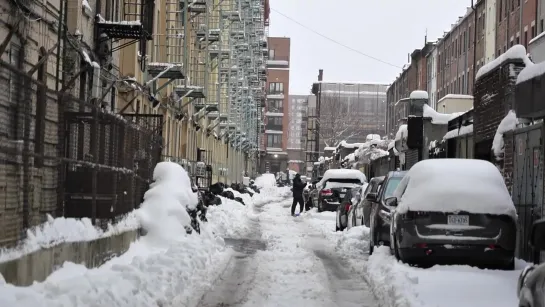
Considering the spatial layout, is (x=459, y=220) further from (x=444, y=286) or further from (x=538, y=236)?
(x=538, y=236)

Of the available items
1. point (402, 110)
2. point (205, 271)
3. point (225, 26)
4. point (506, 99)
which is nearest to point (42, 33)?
point (205, 271)

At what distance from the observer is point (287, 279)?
40.0 feet

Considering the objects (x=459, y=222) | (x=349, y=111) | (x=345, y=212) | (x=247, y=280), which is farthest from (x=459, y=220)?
(x=349, y=111)

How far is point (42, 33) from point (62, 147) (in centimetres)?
686

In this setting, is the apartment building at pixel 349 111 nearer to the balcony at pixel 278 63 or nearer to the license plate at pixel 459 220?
the balcony at pixel 278 63

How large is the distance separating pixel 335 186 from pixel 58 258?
81.9 ft

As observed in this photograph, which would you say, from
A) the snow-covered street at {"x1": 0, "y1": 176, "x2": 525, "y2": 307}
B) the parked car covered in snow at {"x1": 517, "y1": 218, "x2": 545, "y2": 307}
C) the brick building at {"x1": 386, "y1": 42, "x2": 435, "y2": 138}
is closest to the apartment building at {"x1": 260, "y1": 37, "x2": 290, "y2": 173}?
the brick building at {"x1": 386, "y1": 42, "x2": 435, "y2": 138}

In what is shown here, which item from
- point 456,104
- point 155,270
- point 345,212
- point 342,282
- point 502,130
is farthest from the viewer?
point 456,104

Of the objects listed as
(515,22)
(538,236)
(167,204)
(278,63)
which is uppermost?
(278,63)

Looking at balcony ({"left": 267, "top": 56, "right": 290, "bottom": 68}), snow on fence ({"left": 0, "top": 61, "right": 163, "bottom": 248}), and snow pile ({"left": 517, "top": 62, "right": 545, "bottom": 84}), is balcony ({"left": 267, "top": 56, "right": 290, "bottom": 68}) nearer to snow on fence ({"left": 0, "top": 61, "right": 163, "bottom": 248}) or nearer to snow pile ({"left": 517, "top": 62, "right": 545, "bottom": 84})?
snow on fence ({"left": 0, "top": 61, "right": 163, "bottom": 248})

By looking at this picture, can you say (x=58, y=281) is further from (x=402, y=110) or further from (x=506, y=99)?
(x=402, y=110)

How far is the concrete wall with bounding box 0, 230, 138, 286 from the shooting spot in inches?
306

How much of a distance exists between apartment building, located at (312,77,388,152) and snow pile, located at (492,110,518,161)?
9172 centimetres

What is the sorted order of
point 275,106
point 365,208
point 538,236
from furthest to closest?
point 275,106 → point 365,208 → point 538,236
